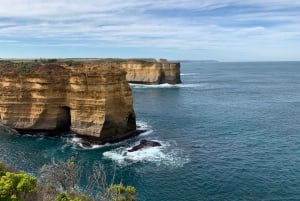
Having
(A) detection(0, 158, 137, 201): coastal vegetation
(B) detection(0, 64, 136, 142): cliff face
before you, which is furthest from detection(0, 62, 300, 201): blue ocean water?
(A) detection(0, 158, 137, 201): coastal vegetation

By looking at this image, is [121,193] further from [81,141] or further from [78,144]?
[81,141]

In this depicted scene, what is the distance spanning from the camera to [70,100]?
6078 centimetres

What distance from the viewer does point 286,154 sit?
165 feet

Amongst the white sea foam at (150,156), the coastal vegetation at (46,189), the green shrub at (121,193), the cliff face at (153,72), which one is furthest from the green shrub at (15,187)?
the cliff face at (153,72)

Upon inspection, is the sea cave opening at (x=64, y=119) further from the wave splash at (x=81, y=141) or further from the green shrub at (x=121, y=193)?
the green shrub at (x=121, y=193)

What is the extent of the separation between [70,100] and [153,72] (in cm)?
8697

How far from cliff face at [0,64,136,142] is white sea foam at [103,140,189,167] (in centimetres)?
640

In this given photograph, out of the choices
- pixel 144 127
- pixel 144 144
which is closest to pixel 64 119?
pixel 144 127

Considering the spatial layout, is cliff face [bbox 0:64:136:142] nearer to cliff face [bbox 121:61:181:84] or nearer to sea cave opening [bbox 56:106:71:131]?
sea cave opening [bbox 56:106:71:131]

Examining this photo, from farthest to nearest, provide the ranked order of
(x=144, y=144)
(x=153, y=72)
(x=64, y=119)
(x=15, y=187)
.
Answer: (x=153, y=72)
(x=64, y=119)
(x=144, y=144)
(x=15, y=187)

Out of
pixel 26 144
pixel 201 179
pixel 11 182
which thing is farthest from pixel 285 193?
pixel 26 144

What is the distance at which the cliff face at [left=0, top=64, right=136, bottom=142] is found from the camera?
5762cm

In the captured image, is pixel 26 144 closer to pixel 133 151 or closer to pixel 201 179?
pixel 133 151

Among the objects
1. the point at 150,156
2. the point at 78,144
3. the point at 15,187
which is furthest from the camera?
the point at 78,144
